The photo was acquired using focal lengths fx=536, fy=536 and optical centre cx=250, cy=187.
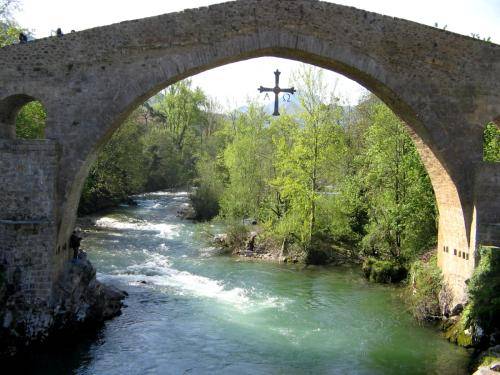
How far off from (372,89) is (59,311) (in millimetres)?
7989

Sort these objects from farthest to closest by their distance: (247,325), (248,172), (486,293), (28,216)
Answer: (248,172) < (247,325) < (28,216) < (486,293)

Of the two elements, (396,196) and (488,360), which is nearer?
(488,360)

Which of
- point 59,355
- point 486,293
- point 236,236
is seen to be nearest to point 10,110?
point 59,355

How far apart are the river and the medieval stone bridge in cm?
173

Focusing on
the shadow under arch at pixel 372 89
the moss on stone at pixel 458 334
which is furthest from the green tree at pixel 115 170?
the moss on stone at pixel 458 334

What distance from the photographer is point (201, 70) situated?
1125 cm

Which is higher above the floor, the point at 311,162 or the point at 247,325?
the point at 311,162

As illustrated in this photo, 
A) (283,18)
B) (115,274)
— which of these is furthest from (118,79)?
(115,274)

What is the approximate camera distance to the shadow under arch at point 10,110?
35.2 feet

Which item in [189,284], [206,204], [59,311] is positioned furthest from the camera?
[206,204]

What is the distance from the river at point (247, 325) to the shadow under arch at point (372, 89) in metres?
2.40

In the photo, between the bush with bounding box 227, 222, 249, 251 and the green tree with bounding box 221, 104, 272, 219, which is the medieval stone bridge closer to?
the bush with bounding box 227, 222, 249, 251

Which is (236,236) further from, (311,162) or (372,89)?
(372,89)

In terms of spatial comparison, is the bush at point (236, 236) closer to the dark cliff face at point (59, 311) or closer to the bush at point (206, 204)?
the bush at point (206, 204)
